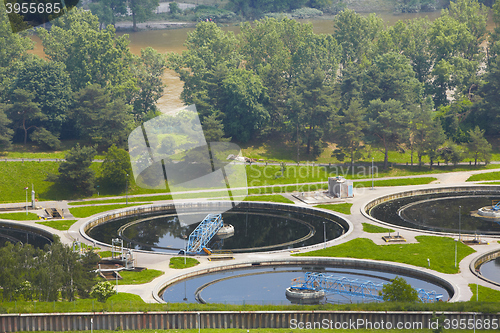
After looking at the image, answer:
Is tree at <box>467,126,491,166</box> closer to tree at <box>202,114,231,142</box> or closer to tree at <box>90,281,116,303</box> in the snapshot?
tree at <box>202,114,231,142</box>

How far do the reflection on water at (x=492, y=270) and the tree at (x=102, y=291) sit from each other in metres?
38.3

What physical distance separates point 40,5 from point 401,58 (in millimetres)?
70590

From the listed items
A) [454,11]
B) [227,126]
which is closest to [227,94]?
[227,126]

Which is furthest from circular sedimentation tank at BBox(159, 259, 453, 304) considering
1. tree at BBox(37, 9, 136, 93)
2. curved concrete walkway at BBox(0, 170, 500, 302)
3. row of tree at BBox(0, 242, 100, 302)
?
tree at BBox(37, 9, 136, 93)

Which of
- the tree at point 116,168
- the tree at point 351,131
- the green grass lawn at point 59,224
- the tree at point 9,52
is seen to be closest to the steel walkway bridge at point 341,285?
the green grass lawn at point 59,224

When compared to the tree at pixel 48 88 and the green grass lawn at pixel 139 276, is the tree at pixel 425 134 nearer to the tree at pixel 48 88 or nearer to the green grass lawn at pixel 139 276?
the tree at pixel 48 88

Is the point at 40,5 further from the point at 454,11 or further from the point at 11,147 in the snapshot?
the point at 454,11

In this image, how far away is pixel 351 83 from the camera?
137 metres

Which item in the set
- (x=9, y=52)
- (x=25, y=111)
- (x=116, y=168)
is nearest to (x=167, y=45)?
(x=9, y=52)

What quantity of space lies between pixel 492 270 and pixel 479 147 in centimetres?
5155

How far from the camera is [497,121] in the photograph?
13112 cm

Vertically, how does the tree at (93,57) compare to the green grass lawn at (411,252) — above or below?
above

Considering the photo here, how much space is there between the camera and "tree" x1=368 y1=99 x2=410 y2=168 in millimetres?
121938

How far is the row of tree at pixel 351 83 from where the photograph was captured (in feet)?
410
